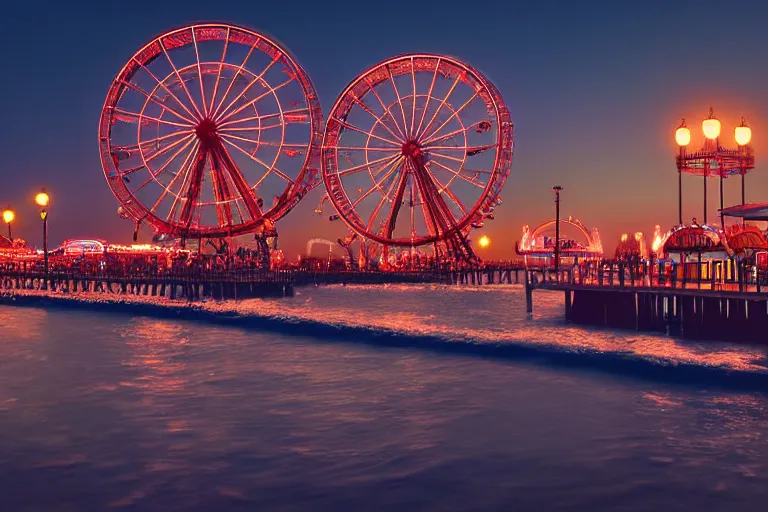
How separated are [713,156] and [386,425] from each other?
23.9 meters

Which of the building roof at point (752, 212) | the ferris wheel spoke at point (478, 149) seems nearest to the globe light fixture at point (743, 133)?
the building roof at point (752, 212)

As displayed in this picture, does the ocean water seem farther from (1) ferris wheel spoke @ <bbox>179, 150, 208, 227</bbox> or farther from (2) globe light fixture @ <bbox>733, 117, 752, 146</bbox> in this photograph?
(1) ferris wheel spoke @ <bbox>179, 150, 208, 227</bbox>

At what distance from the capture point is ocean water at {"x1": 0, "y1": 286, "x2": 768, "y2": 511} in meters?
10.6

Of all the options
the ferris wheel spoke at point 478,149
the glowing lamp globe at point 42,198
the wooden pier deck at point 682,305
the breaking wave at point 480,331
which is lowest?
the breaking wave at point 480,331

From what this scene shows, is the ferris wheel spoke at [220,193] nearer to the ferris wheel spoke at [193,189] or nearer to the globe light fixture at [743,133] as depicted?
the ferris wheel spoke at [193,189]

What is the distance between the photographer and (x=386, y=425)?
1448cm

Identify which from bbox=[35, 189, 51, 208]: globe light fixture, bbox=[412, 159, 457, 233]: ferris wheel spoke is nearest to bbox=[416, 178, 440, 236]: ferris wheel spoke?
bbox=[412, 159, 457, 233]: ferris wheel spoke

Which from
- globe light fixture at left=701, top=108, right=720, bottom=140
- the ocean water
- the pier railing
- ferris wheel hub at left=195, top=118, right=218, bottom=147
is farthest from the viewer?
ferris wheel hub at left=195, top=118, right=218, bottom=147

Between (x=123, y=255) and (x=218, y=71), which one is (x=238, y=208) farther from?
(x=123, y=255)

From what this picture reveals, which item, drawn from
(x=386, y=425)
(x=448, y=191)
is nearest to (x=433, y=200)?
(x=448, y=191)

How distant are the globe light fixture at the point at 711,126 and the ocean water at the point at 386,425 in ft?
26.0

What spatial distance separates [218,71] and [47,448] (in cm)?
4699

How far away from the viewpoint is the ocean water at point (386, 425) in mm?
10633

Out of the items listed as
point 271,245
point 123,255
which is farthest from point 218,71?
point 123,255
